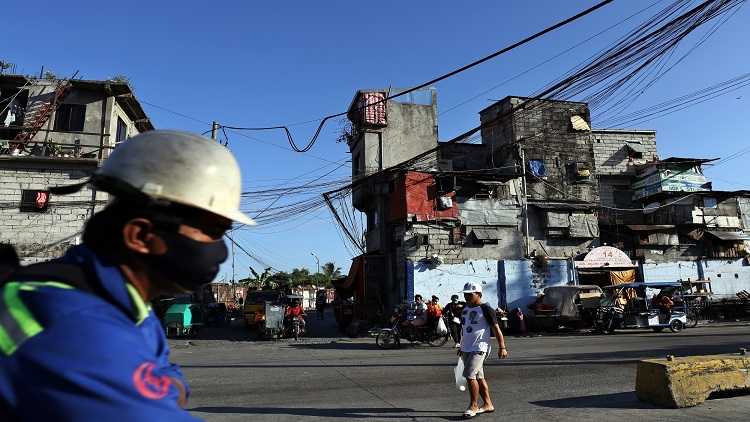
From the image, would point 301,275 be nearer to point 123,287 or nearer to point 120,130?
point 120,130

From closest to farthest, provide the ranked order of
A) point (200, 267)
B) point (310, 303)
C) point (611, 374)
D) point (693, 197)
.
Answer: point (200, 267) → point (611, 374) → point (693, 197) → point (310, 303)

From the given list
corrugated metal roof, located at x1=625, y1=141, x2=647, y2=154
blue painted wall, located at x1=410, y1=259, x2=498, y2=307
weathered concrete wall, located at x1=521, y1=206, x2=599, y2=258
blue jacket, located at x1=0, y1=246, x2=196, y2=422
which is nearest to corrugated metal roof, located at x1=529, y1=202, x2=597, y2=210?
weathered concrete wall, located at x1=521, y1=206, x2=599, y2=258

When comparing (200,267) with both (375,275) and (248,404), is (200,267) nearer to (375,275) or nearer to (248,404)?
(248,404)

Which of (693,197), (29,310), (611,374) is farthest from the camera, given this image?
(693,197)

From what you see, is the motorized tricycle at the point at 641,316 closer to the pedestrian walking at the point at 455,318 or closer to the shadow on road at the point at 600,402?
the pedestrian walking at the point at 455,318

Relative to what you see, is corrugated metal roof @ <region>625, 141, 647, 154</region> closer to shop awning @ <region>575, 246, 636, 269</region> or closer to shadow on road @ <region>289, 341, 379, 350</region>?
shop awning @ <region>575, 246, 636, 269</region>

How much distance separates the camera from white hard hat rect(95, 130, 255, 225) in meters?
1.26

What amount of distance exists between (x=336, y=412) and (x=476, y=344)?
6.66 ft

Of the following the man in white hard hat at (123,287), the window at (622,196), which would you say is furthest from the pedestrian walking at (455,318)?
the window at (622,196)

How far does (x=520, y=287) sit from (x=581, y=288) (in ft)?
12.1

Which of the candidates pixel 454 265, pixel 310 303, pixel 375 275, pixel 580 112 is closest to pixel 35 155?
pixel 375 275

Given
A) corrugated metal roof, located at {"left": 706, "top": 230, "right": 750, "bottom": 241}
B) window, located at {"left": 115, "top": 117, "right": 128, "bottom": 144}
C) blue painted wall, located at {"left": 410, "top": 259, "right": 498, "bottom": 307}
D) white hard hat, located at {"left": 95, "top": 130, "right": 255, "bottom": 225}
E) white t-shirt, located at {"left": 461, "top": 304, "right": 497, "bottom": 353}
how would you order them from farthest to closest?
corrugated metal roof, located at {"left": 706, "top": 230, "right": 750, "bottom": 241}, window, located at {"left": 115, "top": 117, "right": 128, "bottom": 144}, blue painted wall, located at {"left": 410, "top": 259, "right": 498, "bottom": 307}, white t-shirt, located at {"left": 461, "top": 304, "right": 497, "bottom": 353}, white hard hat, located at {"left": 95, "top": 130, "right": 255, "bottom": 225}

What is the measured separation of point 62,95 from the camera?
74.6 ft

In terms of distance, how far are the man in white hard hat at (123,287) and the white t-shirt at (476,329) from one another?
5640 mm
